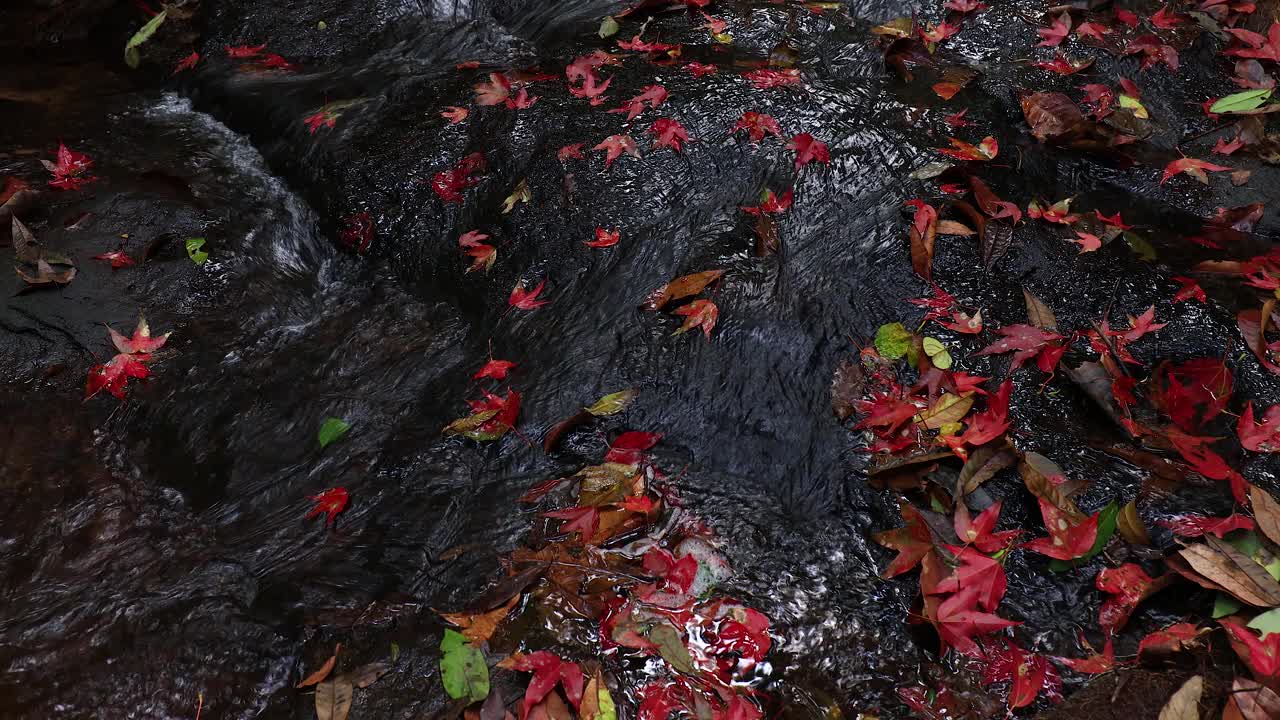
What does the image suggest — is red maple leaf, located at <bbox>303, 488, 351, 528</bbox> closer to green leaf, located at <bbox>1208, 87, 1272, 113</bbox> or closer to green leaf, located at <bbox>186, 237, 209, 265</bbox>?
green leaf, located at <bbox>186, 237, 209, 265</bbox>

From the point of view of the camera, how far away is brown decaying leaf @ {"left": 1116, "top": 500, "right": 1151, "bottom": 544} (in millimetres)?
2078

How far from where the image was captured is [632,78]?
4.02 m

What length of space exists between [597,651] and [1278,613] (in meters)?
1.68

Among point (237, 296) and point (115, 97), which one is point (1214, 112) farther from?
point (115, 97)

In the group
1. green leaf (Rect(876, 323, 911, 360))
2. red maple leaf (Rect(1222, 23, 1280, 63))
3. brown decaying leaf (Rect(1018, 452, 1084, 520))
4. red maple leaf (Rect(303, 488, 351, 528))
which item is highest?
red maple leaf (Rect(1222, 23, 1280, 63))

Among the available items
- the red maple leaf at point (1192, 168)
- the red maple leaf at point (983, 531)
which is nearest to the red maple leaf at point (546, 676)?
the red maple leaf at point (983, 531)

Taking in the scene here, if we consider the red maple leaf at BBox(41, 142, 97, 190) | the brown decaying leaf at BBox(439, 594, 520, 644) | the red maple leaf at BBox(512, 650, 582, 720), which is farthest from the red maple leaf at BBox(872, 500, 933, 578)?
the red maple leaf at BBox(41, 142, 97, 190)

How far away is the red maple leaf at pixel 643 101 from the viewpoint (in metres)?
3.72

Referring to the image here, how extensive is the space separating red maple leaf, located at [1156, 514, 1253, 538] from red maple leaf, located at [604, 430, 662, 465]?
1482mm

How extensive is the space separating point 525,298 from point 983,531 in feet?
6.35

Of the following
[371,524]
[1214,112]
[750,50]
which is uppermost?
[750,50]

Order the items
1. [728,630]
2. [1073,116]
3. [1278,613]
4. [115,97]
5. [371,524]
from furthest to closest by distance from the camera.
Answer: [115,97] → [1073,116] → [371,524] → [728,630] → [1278,613]

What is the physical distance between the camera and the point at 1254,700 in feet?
5.57

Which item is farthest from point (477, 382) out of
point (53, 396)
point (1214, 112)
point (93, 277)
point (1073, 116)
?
point (1214, 112)
